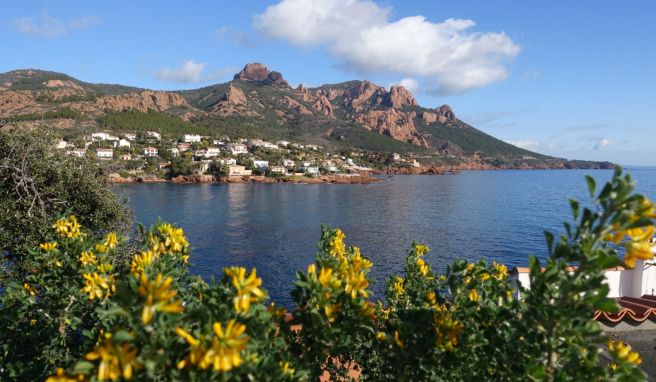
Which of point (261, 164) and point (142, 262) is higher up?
point (261, 164)

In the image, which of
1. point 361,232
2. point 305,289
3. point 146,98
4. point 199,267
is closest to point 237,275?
point 305,289

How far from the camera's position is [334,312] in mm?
3045

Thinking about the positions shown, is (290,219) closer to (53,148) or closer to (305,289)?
(53,148)

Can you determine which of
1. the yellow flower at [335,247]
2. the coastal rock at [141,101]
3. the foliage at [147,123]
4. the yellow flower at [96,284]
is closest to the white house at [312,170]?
the foliage at [147,123]

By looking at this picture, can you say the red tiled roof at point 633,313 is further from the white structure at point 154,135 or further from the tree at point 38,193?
the white structure at point 154,135

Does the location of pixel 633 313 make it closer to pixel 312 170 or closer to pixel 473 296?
pixel 473 296

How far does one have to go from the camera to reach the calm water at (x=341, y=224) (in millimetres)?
32156

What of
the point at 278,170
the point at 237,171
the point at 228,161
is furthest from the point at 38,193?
Result: the point at 228,161

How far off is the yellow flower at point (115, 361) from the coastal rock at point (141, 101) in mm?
168099

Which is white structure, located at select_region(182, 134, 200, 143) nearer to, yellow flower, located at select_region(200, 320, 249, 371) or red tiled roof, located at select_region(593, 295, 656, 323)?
red tiled roof, located at select_region(593, 295, 656, 323)

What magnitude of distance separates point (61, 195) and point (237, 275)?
11.4 meters

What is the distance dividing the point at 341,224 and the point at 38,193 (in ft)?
121

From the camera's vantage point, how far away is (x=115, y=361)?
2119 millimetres

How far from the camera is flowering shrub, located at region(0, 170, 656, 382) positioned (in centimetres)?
224
